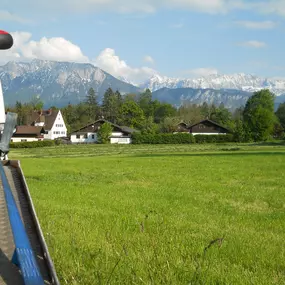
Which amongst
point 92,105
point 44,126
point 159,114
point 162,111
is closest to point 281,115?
point 162,111

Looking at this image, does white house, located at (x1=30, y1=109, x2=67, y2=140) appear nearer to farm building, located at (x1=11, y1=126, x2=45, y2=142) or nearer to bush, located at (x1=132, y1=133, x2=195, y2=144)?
farm building, located at (x1=11, y1=126, x2=45, y2=142)

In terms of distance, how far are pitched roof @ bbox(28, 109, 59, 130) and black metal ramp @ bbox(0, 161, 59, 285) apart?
127622mm

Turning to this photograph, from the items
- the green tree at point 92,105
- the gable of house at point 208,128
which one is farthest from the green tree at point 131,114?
the gable of house at point 208,128

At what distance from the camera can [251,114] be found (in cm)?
11100

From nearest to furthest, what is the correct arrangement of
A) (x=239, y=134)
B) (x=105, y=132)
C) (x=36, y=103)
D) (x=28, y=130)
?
1. (x=239, y=134)
2. (x=105, y=132)
3. (x=28, y=130)
4. (x=36, y=103)

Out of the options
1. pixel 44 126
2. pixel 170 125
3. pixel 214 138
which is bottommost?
pixel 214 138

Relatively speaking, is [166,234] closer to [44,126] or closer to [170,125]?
[170,125]

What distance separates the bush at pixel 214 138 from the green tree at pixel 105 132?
2417 centimetres

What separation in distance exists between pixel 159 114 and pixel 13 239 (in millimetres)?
164264

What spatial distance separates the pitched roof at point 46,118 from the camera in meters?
130

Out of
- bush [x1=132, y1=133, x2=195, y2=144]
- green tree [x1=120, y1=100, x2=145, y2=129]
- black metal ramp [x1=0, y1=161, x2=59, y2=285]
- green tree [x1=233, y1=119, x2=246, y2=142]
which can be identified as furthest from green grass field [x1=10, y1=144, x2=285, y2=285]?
green tree [x1=120, y1=100, x2=145, y2=129]

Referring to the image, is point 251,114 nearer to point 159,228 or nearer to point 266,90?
point 266,90

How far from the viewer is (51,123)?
130 meters

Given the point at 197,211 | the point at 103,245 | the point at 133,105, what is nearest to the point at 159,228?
the point at 103,245
